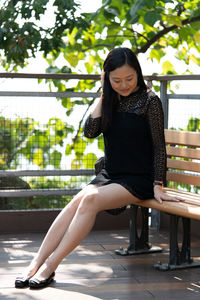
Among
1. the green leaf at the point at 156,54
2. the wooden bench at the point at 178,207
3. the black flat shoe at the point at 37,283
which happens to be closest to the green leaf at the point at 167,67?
the green leaf at the point at 156,54

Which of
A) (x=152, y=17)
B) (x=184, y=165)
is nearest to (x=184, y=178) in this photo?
(x=184, y=165)

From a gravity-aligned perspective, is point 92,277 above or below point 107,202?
below

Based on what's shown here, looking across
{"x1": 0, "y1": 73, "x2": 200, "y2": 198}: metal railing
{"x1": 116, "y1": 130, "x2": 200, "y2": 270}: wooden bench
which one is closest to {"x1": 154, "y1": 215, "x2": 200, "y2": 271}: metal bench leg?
{"x1": 116, "y1": 130, "x2": 200, "y2": 270}: wooden bench

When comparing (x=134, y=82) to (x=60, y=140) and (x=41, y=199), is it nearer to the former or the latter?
(x=60, y=140)

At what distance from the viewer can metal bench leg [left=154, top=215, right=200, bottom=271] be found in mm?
3926

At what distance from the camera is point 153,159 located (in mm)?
3938

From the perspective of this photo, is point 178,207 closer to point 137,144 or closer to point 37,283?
point 137,144

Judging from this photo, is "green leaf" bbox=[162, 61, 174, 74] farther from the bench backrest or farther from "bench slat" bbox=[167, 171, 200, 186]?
"bench slat" bbox=[167, 171, 200, 186]

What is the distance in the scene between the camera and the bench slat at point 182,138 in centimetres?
414

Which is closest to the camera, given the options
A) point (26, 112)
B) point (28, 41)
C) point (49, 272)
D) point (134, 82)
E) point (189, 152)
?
point (49, 272)

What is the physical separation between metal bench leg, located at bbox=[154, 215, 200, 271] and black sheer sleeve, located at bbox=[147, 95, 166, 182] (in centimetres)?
30

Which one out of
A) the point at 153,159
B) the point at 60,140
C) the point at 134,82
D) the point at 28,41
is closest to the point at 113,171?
the point at 153,159

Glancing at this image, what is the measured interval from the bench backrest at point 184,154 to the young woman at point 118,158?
36 centimetres

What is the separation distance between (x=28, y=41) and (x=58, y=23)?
388 mm
